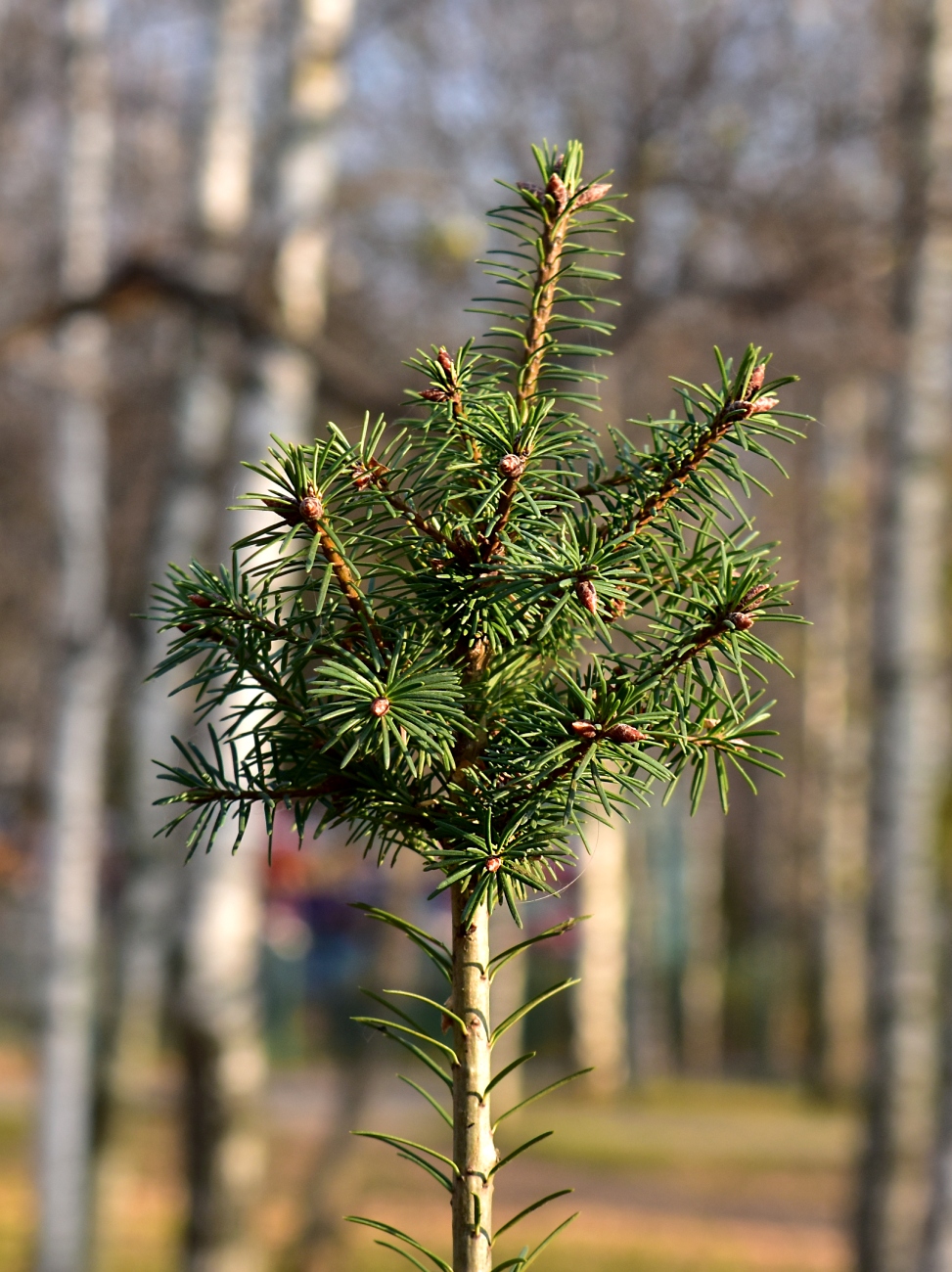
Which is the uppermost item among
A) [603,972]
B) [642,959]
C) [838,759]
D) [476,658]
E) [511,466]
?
[838,759]

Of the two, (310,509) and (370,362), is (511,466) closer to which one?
(310,509)

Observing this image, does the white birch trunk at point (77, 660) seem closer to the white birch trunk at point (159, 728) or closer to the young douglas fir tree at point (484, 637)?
the white birch trunk at point (159, 728)

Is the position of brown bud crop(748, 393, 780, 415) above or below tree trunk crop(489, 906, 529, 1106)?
below

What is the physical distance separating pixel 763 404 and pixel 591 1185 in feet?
37.2

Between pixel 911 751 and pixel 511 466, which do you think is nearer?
pixel 511 466

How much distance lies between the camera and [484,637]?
1.28 metres

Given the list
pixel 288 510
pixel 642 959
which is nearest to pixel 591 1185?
pixel 642 959

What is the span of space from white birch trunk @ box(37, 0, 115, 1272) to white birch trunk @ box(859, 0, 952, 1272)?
4299mm

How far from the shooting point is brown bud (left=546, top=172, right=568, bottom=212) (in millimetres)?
1296

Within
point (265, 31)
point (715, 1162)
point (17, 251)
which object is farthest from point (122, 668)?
point (715, 1162)

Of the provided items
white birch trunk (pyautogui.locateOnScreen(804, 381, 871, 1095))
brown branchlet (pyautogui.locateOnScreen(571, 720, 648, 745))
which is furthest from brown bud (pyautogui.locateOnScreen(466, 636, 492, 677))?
white birch trunk (pyautogui.locateOnScreen(804, 381, 871, 1095))

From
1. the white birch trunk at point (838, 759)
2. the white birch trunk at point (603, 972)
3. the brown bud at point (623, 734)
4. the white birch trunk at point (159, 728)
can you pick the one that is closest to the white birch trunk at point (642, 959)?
the white birch trunk at point (603, 972)

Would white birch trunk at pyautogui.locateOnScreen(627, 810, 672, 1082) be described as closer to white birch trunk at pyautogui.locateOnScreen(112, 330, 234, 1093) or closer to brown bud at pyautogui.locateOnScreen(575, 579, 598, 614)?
white birch trunk at pyautogui.locateOnScreen(112, 330, 234, 1093)

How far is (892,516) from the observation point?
7191 millimetres
